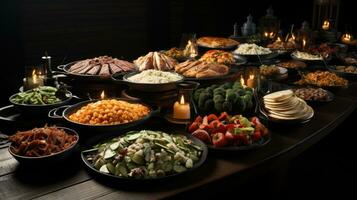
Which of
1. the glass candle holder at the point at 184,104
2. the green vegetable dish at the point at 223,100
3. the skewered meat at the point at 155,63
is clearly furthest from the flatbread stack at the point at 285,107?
the skewered meat at the point at 155,63

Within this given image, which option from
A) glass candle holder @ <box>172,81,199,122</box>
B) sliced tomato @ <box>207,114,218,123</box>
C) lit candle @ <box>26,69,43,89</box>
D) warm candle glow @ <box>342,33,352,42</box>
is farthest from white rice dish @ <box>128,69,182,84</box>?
warm candle glow @ <box>342,33,352,42</box>

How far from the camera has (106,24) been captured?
25.5ft

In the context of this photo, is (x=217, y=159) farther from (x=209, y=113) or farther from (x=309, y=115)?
(x=309, y=115)

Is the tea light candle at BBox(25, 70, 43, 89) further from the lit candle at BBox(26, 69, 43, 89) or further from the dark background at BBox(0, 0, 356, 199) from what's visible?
the dark background at BBox(0, 0, 356, 199)

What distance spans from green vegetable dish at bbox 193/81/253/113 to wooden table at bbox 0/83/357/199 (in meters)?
0.35

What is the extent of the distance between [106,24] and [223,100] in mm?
5480

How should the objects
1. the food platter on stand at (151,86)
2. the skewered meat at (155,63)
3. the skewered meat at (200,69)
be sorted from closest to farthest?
the food platter on stand at (151,86)
the skewered meat at (200,69)
the skewered meat at (155,63)

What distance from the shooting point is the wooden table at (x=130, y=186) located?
1.94 meters

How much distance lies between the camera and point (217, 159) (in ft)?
7.79

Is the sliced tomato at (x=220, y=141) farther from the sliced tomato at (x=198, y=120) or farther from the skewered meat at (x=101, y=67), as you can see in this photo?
the skewered meat at (x=101, y=67)

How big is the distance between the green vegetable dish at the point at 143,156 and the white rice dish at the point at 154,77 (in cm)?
100

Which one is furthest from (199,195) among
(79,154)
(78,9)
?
(78,9)

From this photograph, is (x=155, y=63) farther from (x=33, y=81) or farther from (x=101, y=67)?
(x=33, y=81)

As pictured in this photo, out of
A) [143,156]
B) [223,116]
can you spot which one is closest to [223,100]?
[223,116]
